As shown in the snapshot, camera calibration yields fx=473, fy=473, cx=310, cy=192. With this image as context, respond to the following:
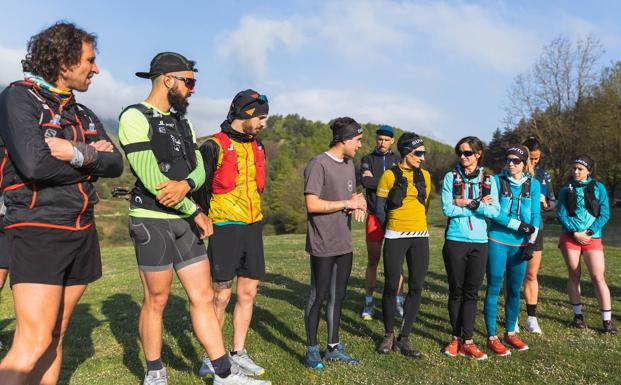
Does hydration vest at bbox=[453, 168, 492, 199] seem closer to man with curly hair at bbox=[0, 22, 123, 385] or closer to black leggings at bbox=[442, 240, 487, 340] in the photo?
black leggings at bbox=[442, 240, 487, 340]

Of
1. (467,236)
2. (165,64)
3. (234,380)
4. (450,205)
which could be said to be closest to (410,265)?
(467,236)

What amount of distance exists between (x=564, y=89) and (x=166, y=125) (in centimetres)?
4889

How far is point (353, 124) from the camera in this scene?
228 inches

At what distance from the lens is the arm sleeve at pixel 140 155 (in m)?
3.99

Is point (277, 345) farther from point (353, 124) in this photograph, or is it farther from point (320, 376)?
point (353, 124)

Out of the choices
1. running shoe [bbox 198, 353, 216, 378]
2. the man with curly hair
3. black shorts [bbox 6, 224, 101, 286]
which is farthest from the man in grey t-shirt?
black shorts [bbox 6, 224, 101, 286]

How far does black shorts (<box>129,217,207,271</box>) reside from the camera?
13.6 feet

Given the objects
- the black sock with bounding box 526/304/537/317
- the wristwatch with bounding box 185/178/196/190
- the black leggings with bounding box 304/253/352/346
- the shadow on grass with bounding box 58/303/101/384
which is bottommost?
the shadow on grass with bounding box 58/303/101/384

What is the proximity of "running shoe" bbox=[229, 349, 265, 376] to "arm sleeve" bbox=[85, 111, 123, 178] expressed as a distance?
2732 mm

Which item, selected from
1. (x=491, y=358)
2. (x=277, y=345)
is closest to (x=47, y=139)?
(x=277, y=345)

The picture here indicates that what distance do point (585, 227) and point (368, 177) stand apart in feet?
11.2

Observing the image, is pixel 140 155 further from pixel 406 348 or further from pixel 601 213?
pixel 601 213

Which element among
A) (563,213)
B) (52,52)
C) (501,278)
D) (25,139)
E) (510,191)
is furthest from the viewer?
(563,213)

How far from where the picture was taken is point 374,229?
321 inches
